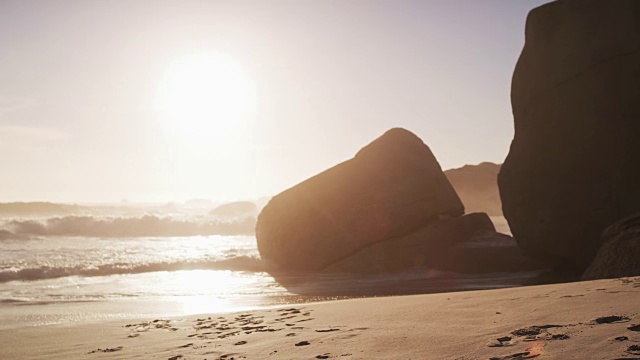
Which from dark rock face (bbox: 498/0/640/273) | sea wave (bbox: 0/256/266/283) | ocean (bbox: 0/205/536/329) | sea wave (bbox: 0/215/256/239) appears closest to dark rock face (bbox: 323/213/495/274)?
ocean (bbox: 0/205/536/329)

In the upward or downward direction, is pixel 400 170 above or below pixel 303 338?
above

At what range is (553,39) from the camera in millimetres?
10516

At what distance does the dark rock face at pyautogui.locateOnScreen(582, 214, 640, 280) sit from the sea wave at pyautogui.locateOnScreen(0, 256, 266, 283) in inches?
346

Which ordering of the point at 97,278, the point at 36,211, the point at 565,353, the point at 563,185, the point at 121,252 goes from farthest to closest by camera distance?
the point at 36,211
the point at 121,252
the point at 97,278
the point at 563,185
the point at 565,353

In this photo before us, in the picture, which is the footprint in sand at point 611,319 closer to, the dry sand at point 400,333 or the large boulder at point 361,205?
the dry sand at point 400,333

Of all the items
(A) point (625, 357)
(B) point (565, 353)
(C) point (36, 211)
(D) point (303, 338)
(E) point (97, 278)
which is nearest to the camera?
(A) point (625, 357)

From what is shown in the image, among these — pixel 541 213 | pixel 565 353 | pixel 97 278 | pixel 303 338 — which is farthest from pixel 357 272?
pixel 565 353

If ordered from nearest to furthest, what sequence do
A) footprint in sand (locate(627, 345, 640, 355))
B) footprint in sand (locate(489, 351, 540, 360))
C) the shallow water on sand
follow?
footprint in sand (locate(627, 345, 640, 355))
footprint in sand (locate(489, 351, 540, 360))
the shallow water on sand

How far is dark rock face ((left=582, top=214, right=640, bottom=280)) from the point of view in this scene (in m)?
7.27

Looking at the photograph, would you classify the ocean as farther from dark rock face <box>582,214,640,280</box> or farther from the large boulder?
dark rock face <box>582,214,640,280</box>

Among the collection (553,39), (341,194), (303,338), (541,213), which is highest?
(553,39)

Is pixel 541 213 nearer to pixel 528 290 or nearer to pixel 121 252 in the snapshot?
pixel 528 290

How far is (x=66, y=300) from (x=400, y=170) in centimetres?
816

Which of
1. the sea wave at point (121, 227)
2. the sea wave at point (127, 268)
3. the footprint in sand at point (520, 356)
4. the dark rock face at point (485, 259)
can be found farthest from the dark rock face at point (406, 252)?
the sea wave at point (121, 227)
